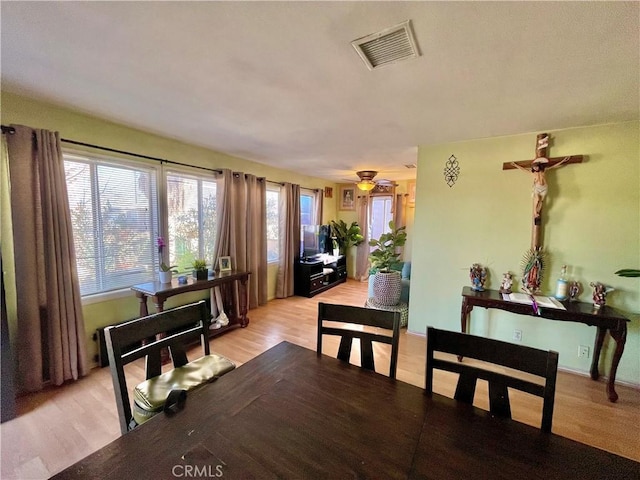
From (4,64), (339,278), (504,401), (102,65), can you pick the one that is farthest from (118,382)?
(339,278)

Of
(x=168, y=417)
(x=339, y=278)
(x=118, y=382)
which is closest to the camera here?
(x=168, y=417)

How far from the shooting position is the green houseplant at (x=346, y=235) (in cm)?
615

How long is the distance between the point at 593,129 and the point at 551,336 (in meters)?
2.01

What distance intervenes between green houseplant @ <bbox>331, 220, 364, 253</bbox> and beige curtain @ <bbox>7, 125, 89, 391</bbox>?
4.67 meters

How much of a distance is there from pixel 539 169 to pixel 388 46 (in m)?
2.15

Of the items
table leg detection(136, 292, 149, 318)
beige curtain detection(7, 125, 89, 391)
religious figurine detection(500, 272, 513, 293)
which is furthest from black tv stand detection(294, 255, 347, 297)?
beige curtain detection(7, 125, 89, 391)

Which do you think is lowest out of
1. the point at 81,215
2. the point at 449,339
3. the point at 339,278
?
the point at 339,278

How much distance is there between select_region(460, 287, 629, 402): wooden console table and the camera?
6.98 feet

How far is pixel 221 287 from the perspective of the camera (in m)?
3.63

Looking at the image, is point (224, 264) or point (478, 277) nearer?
point (478, 277)

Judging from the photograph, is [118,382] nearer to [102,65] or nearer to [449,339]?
[449,339]

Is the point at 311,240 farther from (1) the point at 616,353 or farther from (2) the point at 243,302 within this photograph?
(1) the point at 616,353

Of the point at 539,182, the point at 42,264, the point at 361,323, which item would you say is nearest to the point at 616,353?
the point at 539,182

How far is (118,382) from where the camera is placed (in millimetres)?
1185
